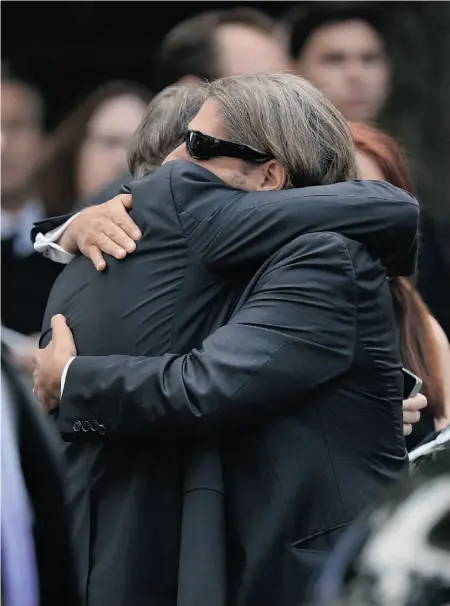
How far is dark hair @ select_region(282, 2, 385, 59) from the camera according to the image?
16.5 feet

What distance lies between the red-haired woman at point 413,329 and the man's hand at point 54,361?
1251 millimetres

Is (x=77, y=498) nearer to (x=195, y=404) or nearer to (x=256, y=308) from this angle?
(x=195, y=404)

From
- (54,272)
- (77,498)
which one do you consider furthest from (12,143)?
(77,498)

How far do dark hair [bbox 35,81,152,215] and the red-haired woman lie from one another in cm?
169

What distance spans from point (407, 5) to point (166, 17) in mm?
983

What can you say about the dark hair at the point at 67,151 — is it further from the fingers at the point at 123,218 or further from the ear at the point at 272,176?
the ear at the point at 272,176

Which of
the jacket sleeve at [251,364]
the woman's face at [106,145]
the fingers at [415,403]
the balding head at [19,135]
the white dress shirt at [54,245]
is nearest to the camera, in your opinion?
the jacket sleeve at [251,364]

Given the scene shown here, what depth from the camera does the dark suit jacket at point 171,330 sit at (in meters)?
2.53

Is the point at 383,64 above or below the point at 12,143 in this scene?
above

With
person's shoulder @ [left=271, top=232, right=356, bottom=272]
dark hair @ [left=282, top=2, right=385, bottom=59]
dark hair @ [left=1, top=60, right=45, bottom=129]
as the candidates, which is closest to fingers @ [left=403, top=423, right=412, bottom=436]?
person's shoulder @ [left=271, top=232, right=356, bottom=272]

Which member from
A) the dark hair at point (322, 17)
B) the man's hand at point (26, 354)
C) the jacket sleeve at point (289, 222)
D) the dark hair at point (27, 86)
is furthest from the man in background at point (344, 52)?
the jacket sleeve at point (289, 222)

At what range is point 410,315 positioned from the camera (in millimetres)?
3742

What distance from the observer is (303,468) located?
8.35 feet

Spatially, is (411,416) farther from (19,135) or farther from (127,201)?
(19,135)
